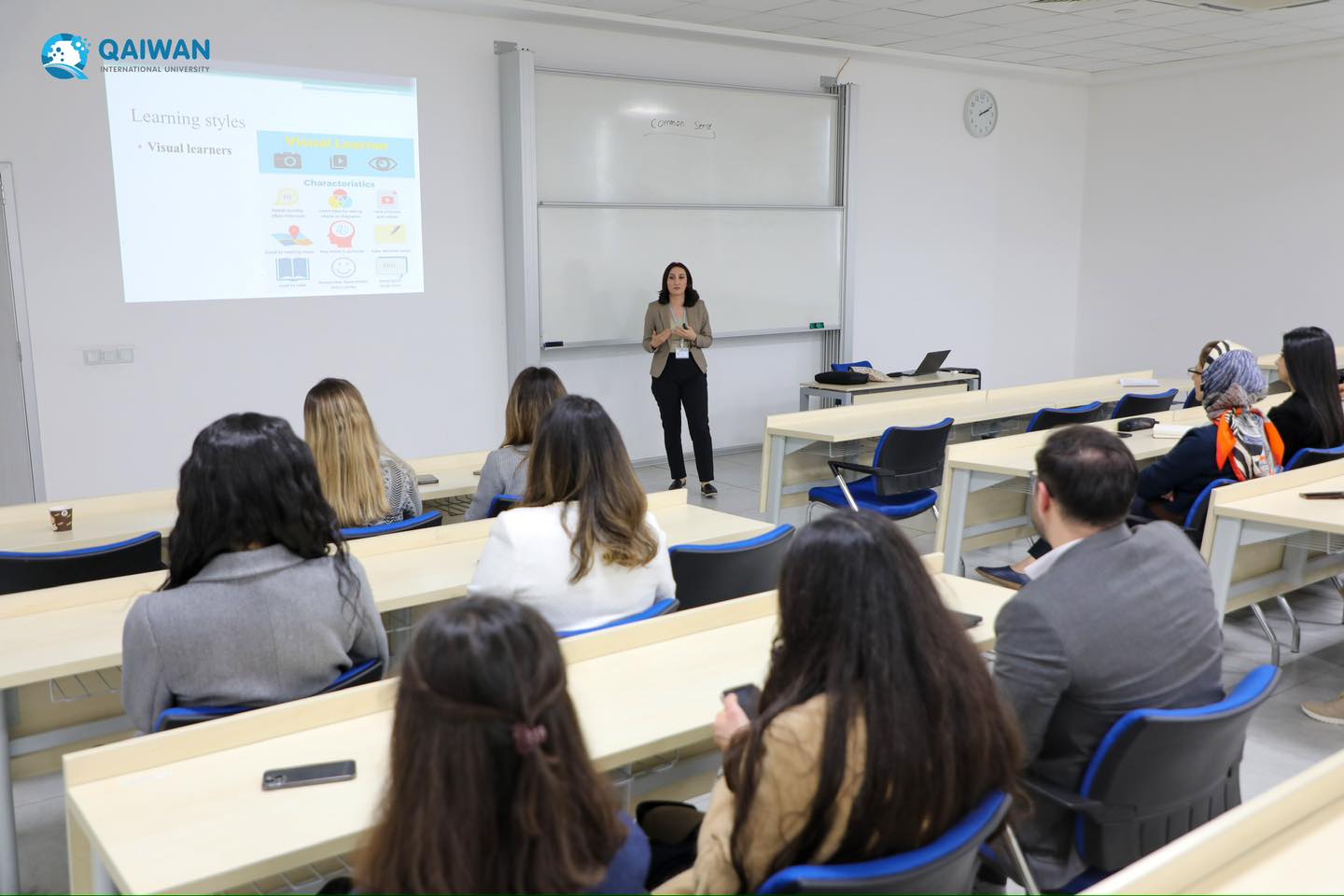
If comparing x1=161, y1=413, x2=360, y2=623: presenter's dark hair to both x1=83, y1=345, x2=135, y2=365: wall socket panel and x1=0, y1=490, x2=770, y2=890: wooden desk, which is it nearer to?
x1=0, y1=490, x2=770, y2=890: wooden desk

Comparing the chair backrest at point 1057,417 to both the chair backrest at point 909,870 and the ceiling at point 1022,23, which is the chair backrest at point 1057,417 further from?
the chair backrest at point 909,870

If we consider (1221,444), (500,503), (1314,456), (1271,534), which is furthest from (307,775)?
(1314,456)

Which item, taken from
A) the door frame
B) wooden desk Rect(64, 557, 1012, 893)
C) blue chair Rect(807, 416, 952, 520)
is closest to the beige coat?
wooden desk Rect(64, 557, 1012, 893)

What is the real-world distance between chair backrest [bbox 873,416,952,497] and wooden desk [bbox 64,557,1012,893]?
236 cm

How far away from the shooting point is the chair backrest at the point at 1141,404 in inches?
219

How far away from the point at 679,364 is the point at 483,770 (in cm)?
584

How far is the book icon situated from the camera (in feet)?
19.8

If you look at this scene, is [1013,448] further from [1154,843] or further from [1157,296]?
[1157,296]

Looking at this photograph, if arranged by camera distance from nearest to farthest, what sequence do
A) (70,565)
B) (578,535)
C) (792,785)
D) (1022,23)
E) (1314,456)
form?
1. (792,785)
2. (578,535)
3. (70,565)
4. (1314,456)
5. (1022,23)

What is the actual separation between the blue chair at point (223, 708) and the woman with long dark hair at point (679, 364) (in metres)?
4.64

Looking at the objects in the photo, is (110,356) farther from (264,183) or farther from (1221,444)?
(1221,444)

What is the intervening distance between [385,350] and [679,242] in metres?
2.23

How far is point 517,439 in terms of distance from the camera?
11.8ft

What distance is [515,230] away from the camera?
22.2 feet
